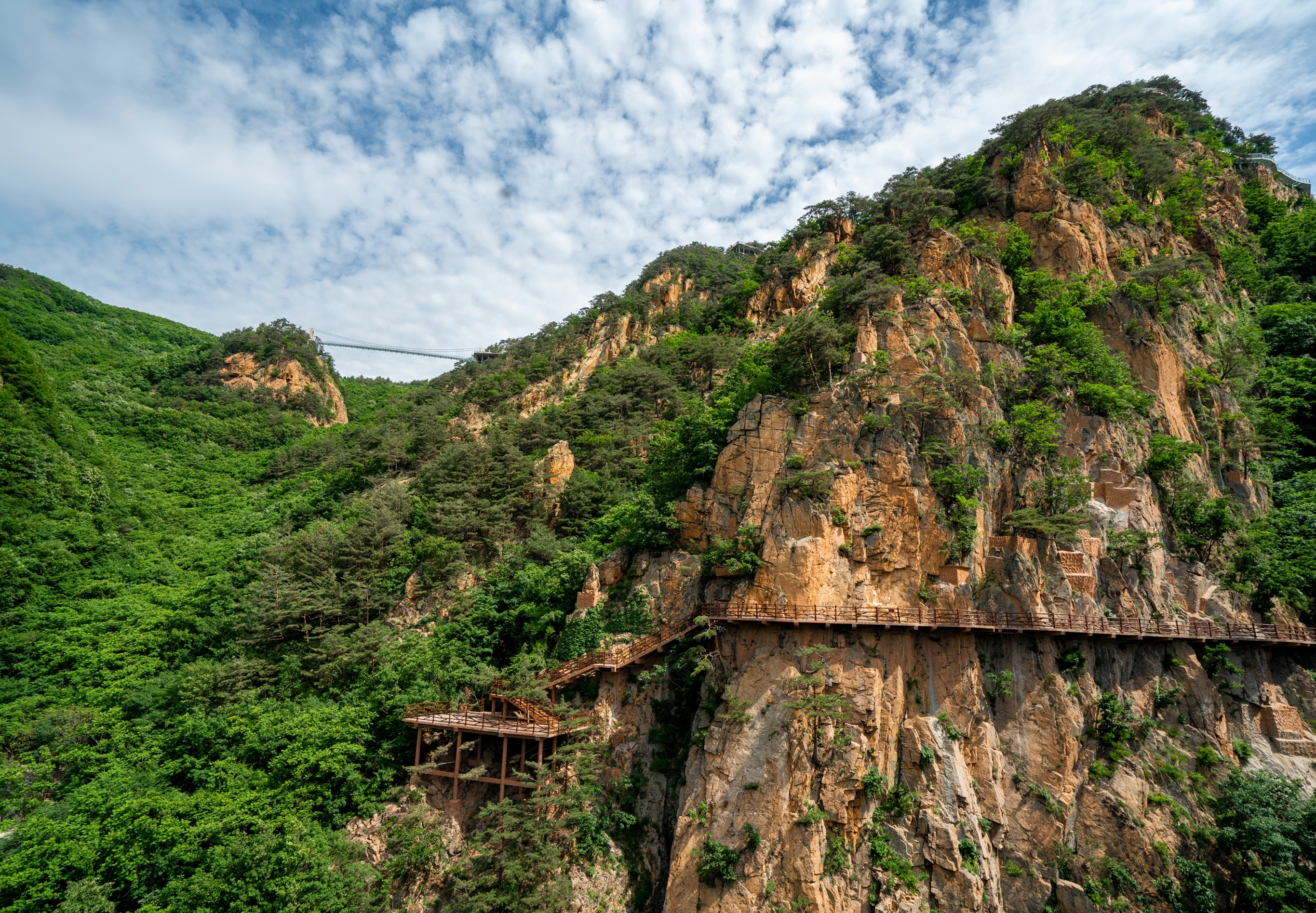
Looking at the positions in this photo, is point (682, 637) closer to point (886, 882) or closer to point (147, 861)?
point (886, 882)

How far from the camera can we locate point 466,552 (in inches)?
1240

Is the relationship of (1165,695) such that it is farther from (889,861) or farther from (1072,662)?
(889,861)

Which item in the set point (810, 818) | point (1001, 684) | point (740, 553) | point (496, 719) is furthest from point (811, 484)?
point (496, 719)

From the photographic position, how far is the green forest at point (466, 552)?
19.5 metres

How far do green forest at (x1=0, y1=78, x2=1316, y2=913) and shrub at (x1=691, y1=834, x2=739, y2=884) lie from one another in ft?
11.0

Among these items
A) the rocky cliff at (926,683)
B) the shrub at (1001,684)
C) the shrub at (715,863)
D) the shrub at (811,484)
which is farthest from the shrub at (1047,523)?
the shrub at (715,863)

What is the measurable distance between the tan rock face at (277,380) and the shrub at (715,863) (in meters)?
73.1

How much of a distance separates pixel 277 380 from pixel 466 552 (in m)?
59.6

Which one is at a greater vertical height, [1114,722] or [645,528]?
[645,528]

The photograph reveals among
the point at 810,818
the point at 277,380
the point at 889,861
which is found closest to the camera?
the point at 889,861

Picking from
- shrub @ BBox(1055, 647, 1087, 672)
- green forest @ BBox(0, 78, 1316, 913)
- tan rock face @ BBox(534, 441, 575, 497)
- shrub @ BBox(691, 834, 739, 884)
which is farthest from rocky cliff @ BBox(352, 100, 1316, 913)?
tan rock face @ BBox(534, 441, 575, 497)

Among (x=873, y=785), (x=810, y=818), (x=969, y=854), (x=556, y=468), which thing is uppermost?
(x=556, y=468)

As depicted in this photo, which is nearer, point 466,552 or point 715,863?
point 715,863

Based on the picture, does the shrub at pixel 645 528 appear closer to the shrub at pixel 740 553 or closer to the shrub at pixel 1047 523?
the shrub at pixel 740 553
